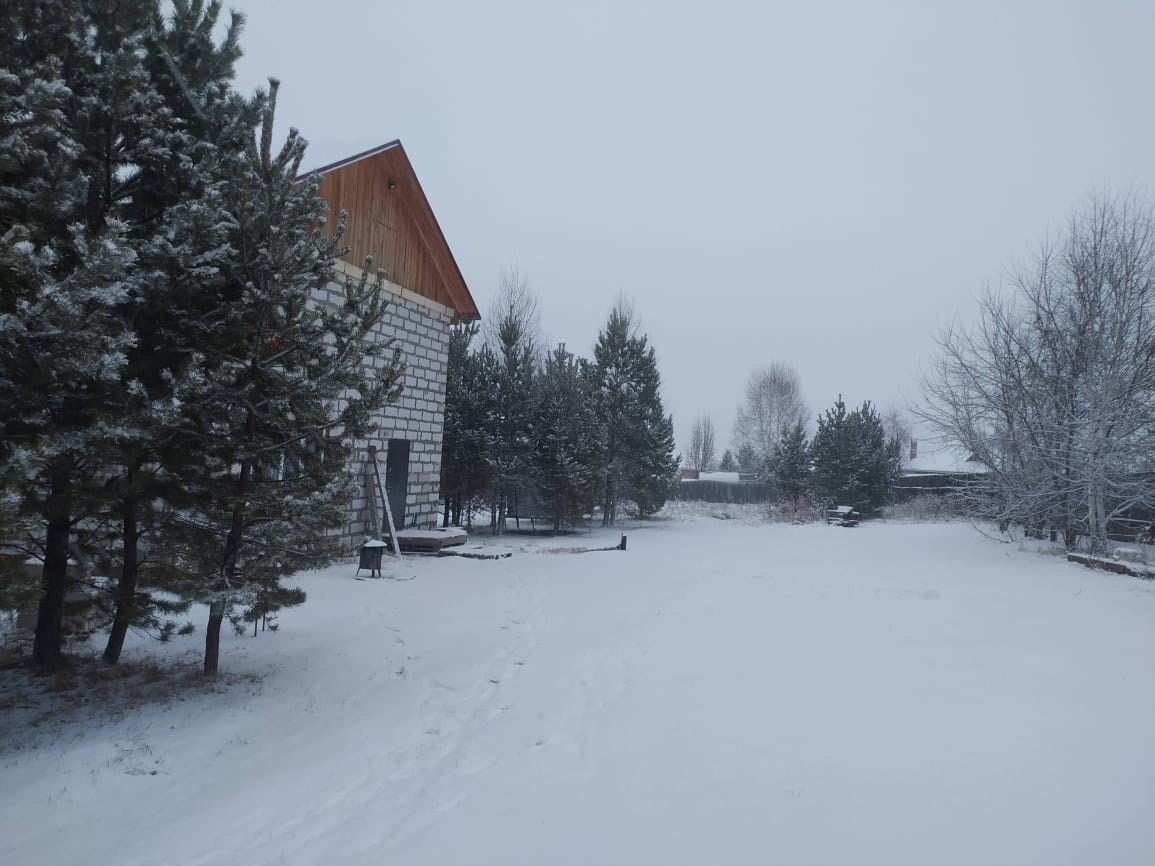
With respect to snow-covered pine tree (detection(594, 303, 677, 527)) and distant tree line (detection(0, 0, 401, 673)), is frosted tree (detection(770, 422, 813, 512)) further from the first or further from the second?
distant tree line (detection(0, 0, 401, 673))

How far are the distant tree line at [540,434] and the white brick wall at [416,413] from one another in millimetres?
4651

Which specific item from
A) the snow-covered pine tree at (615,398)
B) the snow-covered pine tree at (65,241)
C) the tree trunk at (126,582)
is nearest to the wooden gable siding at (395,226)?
the snow-covered pine tree at (65,241)

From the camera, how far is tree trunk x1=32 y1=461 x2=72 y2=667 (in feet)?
14.2

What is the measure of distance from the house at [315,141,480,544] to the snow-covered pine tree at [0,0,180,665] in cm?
593

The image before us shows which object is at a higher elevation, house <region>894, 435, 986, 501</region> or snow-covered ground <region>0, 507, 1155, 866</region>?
house <region>894, 435, 986, 501</region>

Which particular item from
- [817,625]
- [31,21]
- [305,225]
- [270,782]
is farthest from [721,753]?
[31,21]

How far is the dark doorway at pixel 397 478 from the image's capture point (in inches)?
494

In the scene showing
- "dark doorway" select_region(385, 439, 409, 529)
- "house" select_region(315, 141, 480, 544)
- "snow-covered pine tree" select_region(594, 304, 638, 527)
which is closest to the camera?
"house" select_region(315, 141, 480, 544)

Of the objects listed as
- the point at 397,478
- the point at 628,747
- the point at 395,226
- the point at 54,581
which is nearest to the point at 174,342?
the point at 54,581

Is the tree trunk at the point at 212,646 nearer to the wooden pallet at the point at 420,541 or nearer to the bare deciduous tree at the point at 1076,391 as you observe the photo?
the wooden pallet at the point at 420,541

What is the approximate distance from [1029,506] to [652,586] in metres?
10.4

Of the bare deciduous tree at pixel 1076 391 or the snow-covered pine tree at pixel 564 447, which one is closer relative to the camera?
the bare deciduous tree at pixel 1076 391

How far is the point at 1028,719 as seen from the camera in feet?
13.4

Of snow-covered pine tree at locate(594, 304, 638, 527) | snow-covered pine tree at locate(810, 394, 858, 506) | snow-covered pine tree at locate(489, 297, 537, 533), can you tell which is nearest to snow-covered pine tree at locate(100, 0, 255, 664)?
snow-covered pine tree at locate(489, 297, 537, 533)
